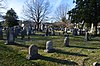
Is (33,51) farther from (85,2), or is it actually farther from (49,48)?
(85,2)

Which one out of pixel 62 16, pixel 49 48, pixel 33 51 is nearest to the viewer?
pixel 33 51

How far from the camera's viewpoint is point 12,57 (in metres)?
15.1

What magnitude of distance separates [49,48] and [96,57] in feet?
12.2

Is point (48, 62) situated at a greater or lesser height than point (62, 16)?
lesser

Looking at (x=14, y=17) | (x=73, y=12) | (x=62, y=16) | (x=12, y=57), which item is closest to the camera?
(x=12, y=57)

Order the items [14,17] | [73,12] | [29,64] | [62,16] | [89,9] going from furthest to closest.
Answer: [62,16], [14,17], [73,12], [89,9], [29,64]

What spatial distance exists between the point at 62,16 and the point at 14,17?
25051 millimetres

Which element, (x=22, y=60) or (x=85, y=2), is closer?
(x=22, y=60)

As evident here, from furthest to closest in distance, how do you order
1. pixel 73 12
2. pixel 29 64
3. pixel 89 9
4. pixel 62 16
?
pixel 62 16 < pixel 73 12 < pixel 89 9 < pixel 29 64

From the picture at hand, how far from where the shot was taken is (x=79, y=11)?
46531 millimetres

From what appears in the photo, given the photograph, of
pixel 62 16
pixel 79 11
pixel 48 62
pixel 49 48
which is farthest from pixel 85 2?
pixel 62 16

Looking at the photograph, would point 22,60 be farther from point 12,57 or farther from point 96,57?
point 96,57

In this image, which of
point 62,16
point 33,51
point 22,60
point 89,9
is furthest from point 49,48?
point 62,16

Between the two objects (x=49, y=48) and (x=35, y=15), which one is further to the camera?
(x=35, y=15)
